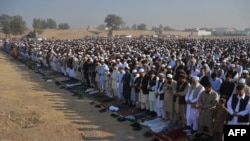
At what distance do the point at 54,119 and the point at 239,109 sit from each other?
584 centimetres

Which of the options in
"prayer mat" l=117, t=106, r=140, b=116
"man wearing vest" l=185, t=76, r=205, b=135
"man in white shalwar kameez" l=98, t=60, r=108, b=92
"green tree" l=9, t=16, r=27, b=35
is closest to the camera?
"man wearing vest" l=185, t=76, r=205, b=135

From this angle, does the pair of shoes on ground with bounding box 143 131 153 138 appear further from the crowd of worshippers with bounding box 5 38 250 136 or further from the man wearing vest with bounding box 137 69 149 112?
the man wearing vest with bounding box 137 69 149 112

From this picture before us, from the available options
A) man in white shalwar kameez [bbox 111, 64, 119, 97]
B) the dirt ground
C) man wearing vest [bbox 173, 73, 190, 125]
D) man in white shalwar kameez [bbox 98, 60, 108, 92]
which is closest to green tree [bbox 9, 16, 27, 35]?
the dirt ground

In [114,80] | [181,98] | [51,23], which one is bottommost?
[114,80]

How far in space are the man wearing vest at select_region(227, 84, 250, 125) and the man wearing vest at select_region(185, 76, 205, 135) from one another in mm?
1205

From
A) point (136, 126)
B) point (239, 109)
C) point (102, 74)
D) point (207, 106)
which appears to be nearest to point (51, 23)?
point (102, 74)

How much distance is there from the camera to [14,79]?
742 inches

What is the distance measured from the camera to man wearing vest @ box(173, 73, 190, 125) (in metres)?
8.79

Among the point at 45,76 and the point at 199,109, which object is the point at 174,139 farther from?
the point at 45,76

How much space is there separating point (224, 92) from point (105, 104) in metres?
4.76

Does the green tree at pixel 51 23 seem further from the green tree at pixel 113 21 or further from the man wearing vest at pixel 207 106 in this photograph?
the man wearing vest at pixel 207 106

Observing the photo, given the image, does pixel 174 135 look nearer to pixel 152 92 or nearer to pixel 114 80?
pixel 152 92

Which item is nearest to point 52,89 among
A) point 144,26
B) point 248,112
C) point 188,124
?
point 188,124

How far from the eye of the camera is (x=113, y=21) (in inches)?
3994
